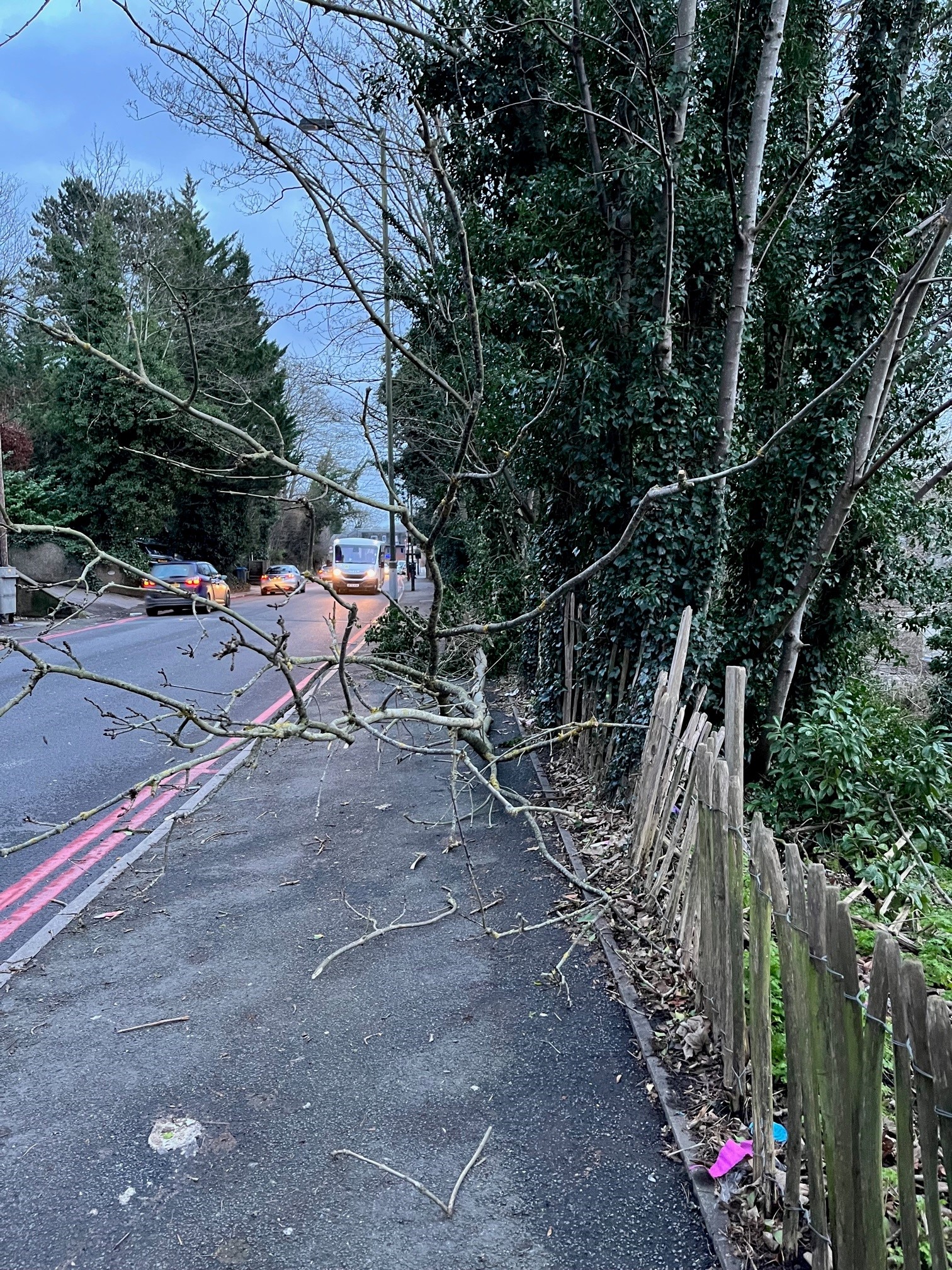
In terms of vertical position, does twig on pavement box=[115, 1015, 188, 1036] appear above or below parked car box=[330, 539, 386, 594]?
below

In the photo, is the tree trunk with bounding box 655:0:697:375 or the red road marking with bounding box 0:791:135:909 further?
the tree trunk with bounding box 655:0:697:375

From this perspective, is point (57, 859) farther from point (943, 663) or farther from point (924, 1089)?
point (943, 663)

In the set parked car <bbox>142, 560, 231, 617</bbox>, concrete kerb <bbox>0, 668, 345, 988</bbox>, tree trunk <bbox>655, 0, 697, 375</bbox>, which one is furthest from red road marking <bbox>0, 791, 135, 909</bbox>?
parked car <bbox>142, 560, 231, 617</bbox>

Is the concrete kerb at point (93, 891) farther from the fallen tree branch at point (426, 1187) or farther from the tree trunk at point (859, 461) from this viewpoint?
the tree trunk at point (859, 461)

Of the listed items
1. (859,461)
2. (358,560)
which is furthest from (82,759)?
(358,560)

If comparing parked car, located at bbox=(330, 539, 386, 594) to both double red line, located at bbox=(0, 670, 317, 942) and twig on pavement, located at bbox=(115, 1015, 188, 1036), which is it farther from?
twig on pavement, located at bbox=(115, 1015, 188, 1036)

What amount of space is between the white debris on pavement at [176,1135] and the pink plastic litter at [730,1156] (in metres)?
1.89

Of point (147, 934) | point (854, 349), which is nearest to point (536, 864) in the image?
point (147, 934)


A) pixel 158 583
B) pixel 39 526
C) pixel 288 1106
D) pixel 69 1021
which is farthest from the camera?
pixel 158 583

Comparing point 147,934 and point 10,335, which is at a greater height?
point 10,335

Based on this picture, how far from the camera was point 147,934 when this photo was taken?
16.1ft

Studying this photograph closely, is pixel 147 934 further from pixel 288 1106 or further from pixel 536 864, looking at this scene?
pixel 536 864

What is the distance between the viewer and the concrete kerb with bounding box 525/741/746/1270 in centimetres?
267

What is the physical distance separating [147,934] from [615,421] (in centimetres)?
537
